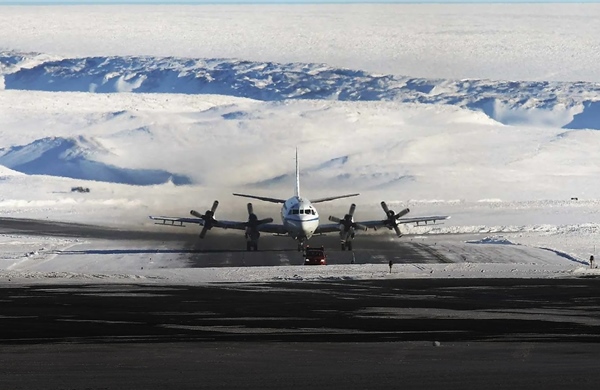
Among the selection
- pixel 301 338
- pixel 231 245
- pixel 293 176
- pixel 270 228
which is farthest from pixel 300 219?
pixel 293 176

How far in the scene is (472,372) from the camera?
25.5 metres

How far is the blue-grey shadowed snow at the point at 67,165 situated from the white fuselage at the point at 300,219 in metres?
71.5

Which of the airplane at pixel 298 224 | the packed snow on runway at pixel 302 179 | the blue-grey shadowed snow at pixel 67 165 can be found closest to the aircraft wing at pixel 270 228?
the airplane at pixel 298 224

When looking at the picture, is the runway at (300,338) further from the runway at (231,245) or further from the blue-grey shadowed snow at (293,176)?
the blue-grey shadowed snow at (293,176)

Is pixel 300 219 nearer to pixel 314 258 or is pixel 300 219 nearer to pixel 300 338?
pixel 314 258

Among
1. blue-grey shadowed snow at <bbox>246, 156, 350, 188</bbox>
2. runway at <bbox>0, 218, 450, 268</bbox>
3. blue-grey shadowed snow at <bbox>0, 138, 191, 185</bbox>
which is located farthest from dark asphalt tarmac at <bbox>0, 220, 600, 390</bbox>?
blue-grey shadowed snow at <bbox>0, 138, 191, 185</bbox>

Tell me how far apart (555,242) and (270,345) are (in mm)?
52981

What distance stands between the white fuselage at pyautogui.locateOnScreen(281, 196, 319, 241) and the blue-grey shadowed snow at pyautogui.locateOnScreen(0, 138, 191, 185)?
71.5 metres

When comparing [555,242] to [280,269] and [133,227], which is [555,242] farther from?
[133,227]

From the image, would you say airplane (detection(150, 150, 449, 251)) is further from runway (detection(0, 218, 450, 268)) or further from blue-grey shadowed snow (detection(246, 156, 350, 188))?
blue-grey shadowed snow (detection(246, 156, 350, 188))

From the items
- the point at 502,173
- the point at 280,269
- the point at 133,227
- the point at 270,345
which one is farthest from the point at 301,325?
the point at 502,173

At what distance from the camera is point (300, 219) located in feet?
240

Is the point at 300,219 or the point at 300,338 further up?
the point at 300,338

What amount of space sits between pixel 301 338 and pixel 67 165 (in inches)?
5251
